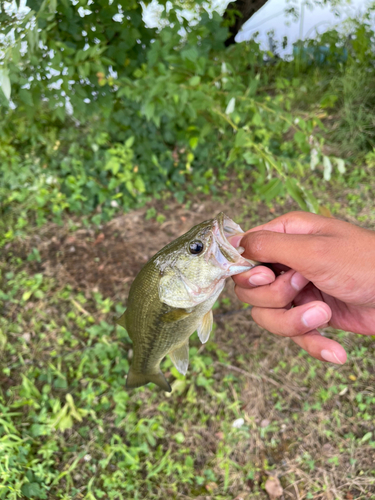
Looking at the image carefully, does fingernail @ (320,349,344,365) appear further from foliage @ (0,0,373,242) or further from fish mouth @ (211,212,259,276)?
foliage @ (0,0,373,242)

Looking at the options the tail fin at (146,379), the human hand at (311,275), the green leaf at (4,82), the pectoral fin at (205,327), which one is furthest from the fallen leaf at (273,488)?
the green leaf at (4,82)

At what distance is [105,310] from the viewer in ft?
10.5

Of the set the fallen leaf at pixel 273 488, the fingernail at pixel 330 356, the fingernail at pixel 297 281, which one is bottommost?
the fallen leaf at pixel 273 488

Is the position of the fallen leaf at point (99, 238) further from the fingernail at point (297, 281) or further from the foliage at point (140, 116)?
the fingernail at point (297, 281)

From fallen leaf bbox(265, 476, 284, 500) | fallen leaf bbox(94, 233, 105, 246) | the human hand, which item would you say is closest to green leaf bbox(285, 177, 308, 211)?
the human hand

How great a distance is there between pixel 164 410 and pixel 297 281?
76.5 inches

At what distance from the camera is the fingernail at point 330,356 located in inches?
56.4

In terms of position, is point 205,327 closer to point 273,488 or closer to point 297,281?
point 297,281

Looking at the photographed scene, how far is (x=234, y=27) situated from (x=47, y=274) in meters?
4.24

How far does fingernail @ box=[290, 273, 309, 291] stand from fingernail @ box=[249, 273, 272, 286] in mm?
116

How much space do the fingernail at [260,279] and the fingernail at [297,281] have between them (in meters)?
0.12

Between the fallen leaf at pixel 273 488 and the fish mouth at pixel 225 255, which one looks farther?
the fallen leaf at pixel 273 488

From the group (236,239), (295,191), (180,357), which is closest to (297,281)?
(236,239)

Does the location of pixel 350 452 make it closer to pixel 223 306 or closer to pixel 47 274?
pixel 223 306
